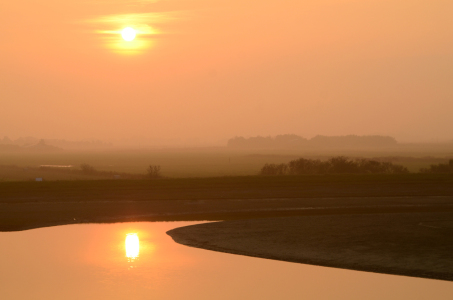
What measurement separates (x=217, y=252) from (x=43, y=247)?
223 inches

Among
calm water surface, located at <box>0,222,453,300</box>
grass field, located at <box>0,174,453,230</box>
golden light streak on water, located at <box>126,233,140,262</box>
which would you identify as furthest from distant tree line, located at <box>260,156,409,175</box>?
calm water surface, located at <box>0,222,453,300</box>

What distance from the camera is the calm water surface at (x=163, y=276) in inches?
434

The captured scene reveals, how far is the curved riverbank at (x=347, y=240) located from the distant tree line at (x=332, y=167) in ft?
141

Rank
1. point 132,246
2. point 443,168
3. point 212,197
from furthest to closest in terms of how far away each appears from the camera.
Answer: point 443,168 < point 212,197 < point 132,246

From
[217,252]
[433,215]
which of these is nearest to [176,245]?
[217,252]

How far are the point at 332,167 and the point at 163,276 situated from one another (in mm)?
56173

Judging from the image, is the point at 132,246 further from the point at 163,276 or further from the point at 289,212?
the point at 289,212

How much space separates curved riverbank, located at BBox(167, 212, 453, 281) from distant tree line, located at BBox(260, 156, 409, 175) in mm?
43056

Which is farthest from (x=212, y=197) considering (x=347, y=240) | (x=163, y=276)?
(x=163, y=276)

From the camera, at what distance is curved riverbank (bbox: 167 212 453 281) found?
13898 millimetres

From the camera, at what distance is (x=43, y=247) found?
16.8 meters

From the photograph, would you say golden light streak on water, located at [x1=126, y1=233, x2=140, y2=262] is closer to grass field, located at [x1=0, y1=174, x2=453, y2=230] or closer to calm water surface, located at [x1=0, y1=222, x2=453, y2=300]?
calm water surface, located at [x1=0, y1=222, x2=453, y2=300]

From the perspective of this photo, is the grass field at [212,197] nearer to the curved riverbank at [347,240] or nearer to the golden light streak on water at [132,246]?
the curved riverbank at [347,240]

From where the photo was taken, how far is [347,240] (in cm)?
1706
